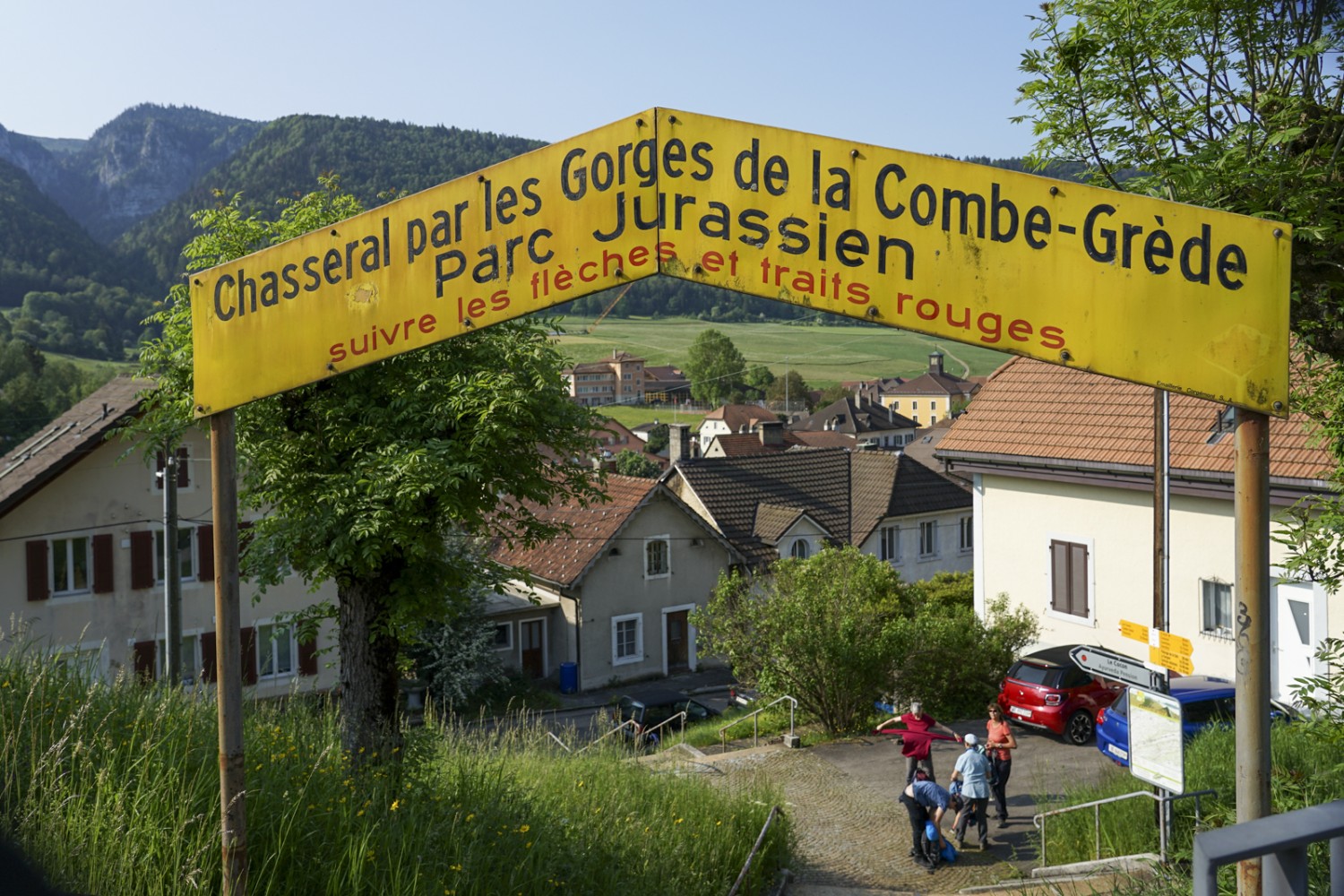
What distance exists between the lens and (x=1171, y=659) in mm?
10797

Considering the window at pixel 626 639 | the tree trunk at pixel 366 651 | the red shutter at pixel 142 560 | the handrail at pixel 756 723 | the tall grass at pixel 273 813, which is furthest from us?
the window at pixel 626 639

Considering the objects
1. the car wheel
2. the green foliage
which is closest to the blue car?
the car wheel

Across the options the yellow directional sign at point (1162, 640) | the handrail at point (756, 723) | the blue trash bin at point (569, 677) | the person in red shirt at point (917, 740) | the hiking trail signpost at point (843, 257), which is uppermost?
the hiking trail signpost at point (843, 257)

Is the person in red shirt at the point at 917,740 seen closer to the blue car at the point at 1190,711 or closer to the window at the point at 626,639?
the blue car at the point at 1190,711

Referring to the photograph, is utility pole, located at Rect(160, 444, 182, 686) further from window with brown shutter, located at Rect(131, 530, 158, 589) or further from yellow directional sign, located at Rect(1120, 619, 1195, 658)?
yellow directional sign, located at Rect(1120, 619, 1195, 658)

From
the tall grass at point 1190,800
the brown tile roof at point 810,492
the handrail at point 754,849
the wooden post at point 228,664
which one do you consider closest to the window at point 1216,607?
the tall grass at point 1190,800

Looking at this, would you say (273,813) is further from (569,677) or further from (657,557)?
(657,557)

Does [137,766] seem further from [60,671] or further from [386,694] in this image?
[386,694]

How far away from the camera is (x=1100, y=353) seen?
4.35 meters

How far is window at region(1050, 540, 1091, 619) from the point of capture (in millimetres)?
21844

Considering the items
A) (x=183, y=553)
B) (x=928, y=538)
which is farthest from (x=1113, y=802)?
(x=928, y=538)

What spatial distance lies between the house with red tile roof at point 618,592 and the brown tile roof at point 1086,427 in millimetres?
16122

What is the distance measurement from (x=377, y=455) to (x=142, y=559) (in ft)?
72.2

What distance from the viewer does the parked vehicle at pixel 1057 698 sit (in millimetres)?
18172
